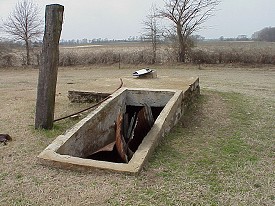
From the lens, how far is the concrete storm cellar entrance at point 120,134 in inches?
139

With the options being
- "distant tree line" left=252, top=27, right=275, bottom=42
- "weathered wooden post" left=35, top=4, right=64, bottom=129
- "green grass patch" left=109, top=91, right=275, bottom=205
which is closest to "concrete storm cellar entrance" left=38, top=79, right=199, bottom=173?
"green grass patch" left=109, top=91, right=275, bottom=205

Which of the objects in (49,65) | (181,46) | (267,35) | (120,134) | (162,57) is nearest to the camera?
(120,134)

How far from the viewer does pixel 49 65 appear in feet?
16.0

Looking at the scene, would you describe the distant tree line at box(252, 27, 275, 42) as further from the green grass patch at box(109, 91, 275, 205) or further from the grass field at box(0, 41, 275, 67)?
the green grass patch at box(109, 91, 275, 205)

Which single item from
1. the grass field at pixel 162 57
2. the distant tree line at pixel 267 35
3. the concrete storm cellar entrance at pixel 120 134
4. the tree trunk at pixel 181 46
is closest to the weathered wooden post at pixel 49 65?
the concrete storm cellar entrance at pixel 120 134

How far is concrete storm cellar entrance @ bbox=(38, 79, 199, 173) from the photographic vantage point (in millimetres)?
3529

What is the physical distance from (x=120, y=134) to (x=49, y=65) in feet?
5.61

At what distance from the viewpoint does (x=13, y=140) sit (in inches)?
180

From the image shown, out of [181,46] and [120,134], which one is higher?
[181,46]

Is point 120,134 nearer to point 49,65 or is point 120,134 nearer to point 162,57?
point 49,65

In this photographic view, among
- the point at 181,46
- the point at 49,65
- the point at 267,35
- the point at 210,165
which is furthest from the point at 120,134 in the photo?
the point at 267,35

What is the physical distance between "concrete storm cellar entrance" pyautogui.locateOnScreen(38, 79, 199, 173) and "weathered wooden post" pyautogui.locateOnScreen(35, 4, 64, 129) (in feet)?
2.48

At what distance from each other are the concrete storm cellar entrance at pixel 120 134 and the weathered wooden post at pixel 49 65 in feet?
2.48

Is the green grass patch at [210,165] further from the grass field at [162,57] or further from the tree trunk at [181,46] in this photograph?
the tree trunk at [181,46]
